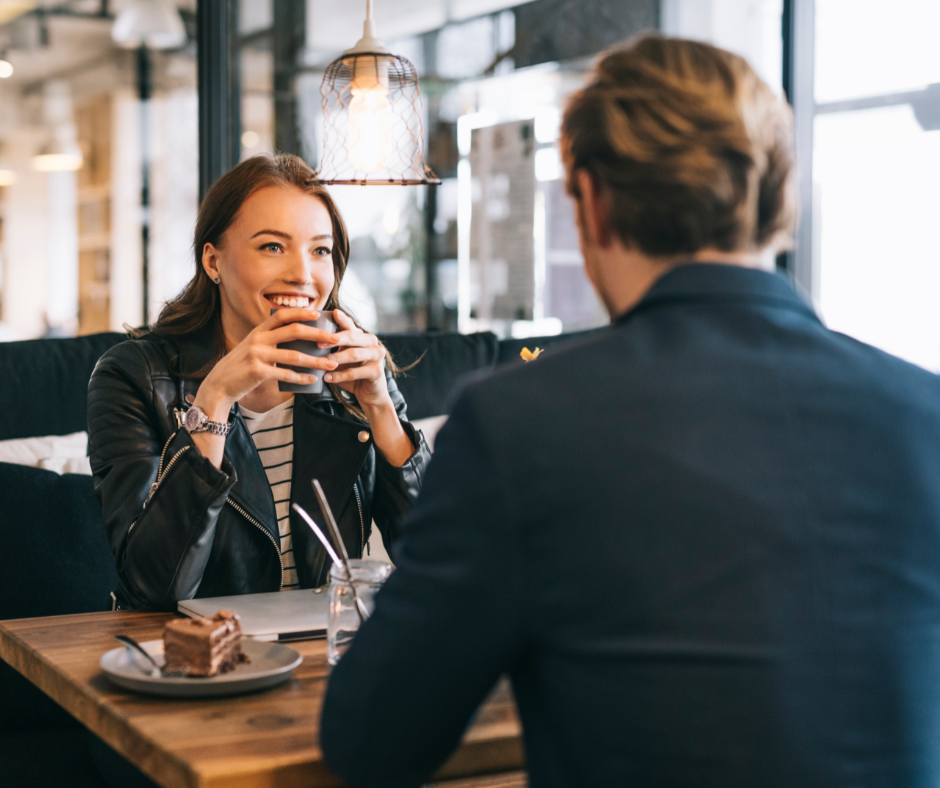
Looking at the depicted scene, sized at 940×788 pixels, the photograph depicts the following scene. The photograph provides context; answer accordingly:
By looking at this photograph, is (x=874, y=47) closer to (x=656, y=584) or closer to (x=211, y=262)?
(x=211, y=262)

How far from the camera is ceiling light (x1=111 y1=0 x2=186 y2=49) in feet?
13.0

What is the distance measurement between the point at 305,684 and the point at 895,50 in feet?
9.84

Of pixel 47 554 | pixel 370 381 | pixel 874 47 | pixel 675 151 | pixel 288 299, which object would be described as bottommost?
pixel 47 554

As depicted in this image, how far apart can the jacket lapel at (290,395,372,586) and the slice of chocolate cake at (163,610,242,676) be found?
2.04 feet

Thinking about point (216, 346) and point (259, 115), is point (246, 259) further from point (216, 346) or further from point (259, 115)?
point (259, 115)

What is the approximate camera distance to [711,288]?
2.52ft

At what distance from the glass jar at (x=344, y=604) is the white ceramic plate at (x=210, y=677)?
0.05 m

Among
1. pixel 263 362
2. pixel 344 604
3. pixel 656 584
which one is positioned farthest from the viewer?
pixel 263 362

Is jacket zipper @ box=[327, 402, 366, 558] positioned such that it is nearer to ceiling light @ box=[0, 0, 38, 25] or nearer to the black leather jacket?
the black leather jacket

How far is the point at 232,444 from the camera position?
167 centimetres

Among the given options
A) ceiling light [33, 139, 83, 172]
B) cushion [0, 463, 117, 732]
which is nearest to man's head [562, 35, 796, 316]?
cushion [0, 463, 117, 732]

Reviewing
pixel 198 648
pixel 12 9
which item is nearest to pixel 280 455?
pixel 198 648

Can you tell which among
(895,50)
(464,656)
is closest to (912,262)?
(895,50)

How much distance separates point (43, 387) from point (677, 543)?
6.17 feet
